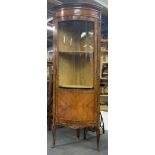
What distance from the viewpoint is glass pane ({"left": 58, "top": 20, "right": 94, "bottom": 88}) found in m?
2.01

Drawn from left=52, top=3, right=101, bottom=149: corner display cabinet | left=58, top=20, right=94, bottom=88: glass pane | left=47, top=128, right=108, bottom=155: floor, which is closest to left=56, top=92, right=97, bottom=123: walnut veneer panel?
left=52, top=3, right=101, bottom=149: corner display cabinet

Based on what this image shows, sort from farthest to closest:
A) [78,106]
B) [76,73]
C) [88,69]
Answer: [76,73], [88,69], [78,106]

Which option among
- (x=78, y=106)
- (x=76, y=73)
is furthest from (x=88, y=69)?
(x=78, y=106)

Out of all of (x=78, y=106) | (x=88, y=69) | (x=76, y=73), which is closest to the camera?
(x=78, y=106)

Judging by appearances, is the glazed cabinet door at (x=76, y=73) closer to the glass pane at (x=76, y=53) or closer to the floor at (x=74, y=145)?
the glass pane at (x=76, y=53)

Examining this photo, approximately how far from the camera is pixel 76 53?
6.84ft

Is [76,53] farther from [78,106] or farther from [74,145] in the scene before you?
[74,145]

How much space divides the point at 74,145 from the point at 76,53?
3.30 feet

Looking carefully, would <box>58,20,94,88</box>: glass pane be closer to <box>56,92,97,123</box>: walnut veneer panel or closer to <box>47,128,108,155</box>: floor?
<box>56,92,97,123</box>: walnut veneer panel

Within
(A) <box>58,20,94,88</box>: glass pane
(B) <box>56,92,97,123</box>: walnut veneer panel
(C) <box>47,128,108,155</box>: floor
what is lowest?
(C) <box>47,128,108,155</box>: floor

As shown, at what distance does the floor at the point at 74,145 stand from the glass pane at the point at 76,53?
66cm

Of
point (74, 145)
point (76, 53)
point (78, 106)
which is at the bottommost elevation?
point (74, 145)

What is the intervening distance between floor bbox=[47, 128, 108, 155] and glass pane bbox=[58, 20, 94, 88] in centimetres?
66

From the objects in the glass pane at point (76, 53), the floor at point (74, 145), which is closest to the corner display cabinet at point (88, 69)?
the glass pane at point (76, 53)
